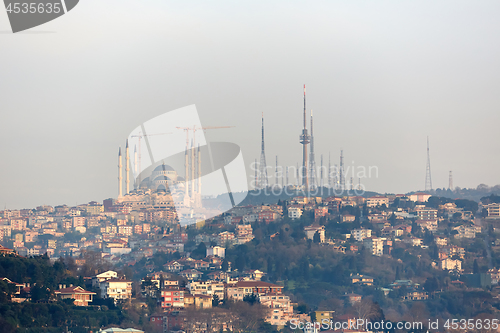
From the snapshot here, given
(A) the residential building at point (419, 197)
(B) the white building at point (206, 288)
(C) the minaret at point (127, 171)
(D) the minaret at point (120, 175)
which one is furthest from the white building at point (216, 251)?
(C) the minaret at point (127, 171)

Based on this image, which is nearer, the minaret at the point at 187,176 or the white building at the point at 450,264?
the white building at the point at 450,264

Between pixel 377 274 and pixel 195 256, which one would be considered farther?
pixel 195 256

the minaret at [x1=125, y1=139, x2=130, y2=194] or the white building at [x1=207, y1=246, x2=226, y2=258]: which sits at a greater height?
the minaret at [x1=125, y1=139, x2=130, y2=194]

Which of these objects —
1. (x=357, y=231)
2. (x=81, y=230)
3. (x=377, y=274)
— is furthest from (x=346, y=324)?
(x=81, y=230)

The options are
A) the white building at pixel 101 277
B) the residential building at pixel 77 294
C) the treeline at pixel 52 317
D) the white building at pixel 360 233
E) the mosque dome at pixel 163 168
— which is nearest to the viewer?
the treeline at pixel 52 317

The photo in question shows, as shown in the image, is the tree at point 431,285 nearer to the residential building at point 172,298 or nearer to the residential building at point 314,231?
the residential building at point 314,231

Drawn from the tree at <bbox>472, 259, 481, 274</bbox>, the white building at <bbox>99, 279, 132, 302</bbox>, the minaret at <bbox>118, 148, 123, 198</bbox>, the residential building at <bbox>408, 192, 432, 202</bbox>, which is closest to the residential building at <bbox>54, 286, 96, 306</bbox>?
the white building at <bbox>99, 279, 132, 302</bbox>

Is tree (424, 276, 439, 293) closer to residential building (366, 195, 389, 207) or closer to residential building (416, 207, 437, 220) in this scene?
residential building (416, 207, 437, 220)

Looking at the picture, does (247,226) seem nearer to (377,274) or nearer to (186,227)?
(186,227)

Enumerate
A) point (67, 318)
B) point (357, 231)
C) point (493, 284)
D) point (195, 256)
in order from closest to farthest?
point (67, 318) → point (493, 284) → point (195, 256) → point (357, 231)

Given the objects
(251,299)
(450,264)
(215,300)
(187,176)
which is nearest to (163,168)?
(187,176)

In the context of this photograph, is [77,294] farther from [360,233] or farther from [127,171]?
[127,171]
